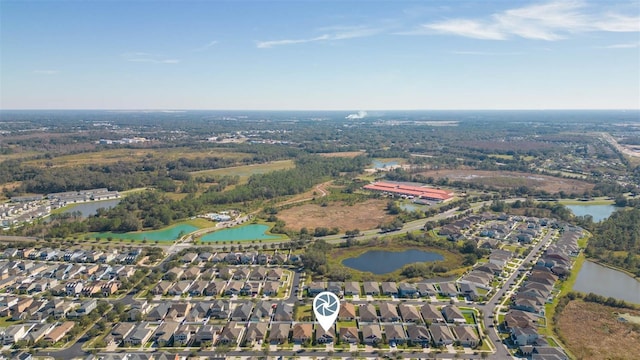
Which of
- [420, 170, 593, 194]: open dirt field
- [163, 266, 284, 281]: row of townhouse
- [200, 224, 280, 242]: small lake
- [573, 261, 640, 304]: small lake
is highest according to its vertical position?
[420, 170, 593, 194]: open dirt field

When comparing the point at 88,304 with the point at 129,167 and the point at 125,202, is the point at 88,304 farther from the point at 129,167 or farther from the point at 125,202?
the point at 129,167

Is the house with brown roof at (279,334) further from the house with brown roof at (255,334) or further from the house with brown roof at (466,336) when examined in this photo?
the house with brown roof at (466,336)

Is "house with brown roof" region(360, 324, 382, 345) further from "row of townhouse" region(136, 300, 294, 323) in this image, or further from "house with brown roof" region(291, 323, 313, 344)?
"row of townhouse" region(136, 300, 294, 323)

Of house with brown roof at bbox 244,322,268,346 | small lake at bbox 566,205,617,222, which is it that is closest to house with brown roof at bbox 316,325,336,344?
house with brown roof at bbox 244,322,268,346

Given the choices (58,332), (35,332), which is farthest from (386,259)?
(35,332)

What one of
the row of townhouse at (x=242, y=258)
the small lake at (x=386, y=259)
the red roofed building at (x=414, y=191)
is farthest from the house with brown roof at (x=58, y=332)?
the red roofed building at (x=414, y=191)
